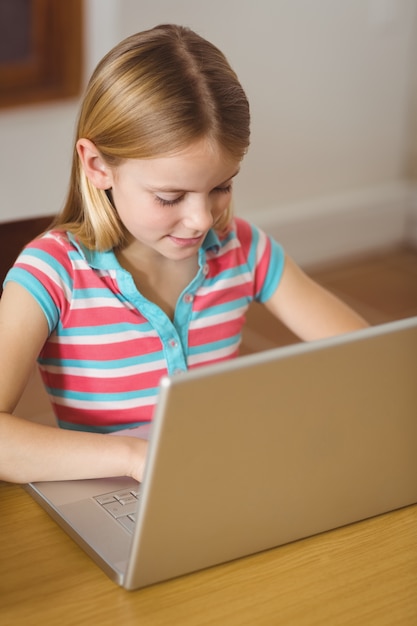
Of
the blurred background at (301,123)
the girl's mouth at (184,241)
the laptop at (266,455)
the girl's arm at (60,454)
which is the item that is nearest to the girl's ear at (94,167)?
the girl's mouth at (184,241)

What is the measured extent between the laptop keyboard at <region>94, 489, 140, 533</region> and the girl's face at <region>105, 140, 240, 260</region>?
0.34m

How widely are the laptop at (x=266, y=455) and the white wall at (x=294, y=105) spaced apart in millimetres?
2294

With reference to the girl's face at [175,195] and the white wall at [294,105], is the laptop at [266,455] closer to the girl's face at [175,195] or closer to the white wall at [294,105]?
the girl's face at [175,195]

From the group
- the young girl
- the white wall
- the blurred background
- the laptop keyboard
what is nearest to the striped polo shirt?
the young girl

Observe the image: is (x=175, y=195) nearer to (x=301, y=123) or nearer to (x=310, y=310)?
(x=310, y=310)

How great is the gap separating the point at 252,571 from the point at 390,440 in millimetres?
184

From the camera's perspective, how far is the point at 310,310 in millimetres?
1556

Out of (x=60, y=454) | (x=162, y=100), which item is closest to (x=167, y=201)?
(x=162, y=100)

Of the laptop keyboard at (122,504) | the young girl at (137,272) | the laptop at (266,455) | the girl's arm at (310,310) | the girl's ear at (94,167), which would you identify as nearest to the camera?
the laptop at (266,455)

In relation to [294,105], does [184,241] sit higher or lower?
higher

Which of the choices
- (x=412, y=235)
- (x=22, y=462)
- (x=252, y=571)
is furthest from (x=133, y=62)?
(x=412, y=235)

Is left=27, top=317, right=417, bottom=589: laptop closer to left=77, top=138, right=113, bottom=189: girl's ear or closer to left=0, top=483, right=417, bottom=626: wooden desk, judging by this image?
left=0, top=483, right=417, bottom=626: wooden desk

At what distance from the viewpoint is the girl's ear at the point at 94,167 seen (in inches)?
52.7

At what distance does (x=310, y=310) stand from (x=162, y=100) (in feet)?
1.48
